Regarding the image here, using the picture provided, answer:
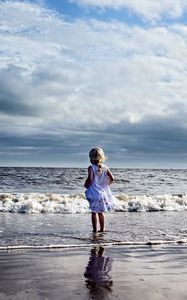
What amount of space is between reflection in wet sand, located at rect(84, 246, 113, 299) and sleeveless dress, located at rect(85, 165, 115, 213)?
2.83 meters

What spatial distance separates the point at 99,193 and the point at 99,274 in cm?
469

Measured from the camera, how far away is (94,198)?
10398 millimetres

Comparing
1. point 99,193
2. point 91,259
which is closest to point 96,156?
point 99,193

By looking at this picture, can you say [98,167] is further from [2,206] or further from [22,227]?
[2,206]

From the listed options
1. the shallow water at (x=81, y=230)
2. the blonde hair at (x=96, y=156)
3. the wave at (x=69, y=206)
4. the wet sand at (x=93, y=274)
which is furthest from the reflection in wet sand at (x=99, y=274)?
the wave at (x=69, y=206)

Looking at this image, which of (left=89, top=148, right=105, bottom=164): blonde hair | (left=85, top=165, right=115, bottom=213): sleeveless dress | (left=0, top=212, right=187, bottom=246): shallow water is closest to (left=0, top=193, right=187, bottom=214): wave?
(left=0, top=212, right=187, bottom=246): shallow water

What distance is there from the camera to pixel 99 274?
5781 mm

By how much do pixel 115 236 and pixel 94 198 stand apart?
1.04 meters

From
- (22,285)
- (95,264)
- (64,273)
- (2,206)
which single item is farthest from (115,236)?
(2,206)

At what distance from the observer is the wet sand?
4.80 meters

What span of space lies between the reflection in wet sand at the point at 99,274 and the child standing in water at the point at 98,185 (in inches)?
112

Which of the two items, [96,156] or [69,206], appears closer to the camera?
[96,156]

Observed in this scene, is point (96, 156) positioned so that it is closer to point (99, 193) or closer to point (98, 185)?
point (98, 185)

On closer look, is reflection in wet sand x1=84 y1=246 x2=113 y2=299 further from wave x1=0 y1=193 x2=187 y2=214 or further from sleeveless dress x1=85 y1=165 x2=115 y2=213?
wave x1=0 y1=193 x2=187 y2=214
